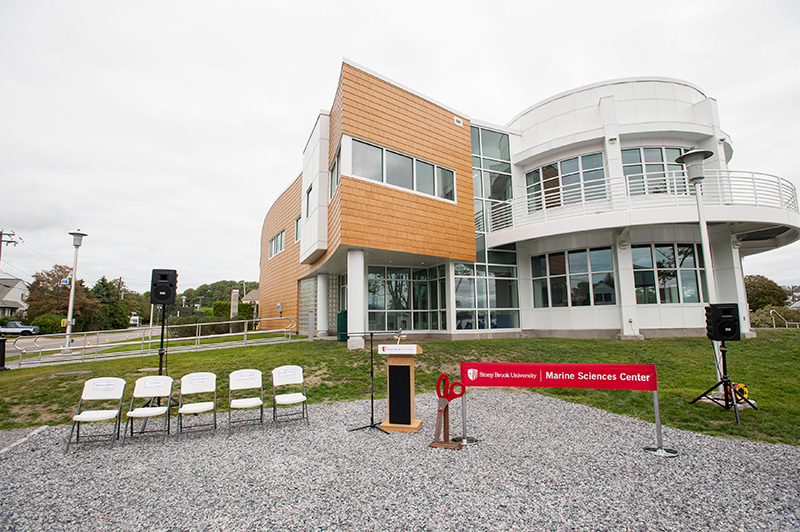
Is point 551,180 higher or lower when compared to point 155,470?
higher

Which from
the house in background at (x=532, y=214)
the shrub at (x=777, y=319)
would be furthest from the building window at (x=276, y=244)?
the shrub at (x=777, y=319)

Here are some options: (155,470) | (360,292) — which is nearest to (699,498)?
(155,470)

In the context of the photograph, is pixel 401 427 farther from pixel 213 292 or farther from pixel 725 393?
pixel 213 292

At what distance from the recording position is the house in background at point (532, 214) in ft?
39.4

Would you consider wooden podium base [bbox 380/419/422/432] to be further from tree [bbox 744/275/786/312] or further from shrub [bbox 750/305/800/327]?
tree [bbox 744/275/786/312]

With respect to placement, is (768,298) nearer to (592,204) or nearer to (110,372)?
(592,204)

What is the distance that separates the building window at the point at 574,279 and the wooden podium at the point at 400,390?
1086 centimetres

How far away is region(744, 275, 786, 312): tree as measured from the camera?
35750 mm

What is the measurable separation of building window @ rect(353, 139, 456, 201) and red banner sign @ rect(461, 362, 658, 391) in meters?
8.49

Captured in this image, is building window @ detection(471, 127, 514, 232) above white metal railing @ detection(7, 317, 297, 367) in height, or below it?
above

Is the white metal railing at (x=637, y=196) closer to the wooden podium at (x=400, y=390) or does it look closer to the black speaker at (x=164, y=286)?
the wooden podium at (x=400, y=390)

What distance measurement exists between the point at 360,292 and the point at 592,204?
915 cm

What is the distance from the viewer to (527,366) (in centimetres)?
468

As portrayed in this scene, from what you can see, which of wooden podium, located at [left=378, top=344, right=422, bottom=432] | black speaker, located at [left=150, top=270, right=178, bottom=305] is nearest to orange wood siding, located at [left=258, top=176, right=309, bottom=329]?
black speaker, located at [left=150, top=270, right=178, bottom=305]
